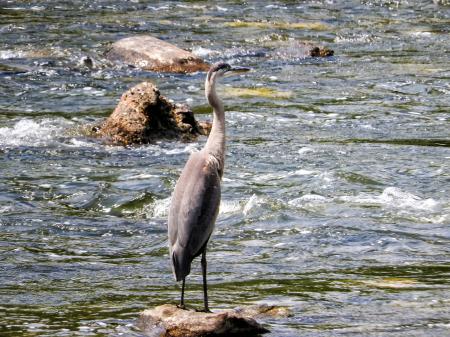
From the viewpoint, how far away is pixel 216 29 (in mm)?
22047

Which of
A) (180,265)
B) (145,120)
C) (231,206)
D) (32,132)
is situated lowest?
(231,206)

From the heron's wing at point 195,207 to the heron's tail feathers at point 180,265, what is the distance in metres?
0.05

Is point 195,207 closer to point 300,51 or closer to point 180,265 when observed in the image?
point 180,265

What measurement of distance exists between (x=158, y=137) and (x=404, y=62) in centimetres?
667

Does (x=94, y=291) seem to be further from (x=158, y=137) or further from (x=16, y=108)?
(x=16, y=108)

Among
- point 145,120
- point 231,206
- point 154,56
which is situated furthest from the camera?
point 154,56

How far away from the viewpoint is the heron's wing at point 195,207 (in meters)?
6.86

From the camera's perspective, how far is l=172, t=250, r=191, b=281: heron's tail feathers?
6.74m

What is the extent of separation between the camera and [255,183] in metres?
11.7

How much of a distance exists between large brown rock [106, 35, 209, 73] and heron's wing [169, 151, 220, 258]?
11.0 m

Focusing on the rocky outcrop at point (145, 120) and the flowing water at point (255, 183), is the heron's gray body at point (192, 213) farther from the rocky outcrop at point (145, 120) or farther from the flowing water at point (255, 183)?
the rocky outcrop at point (145, 120)

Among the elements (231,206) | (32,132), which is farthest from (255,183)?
(32,132)

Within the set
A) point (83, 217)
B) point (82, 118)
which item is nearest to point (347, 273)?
point (83, 217)

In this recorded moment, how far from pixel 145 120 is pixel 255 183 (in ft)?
7.30
